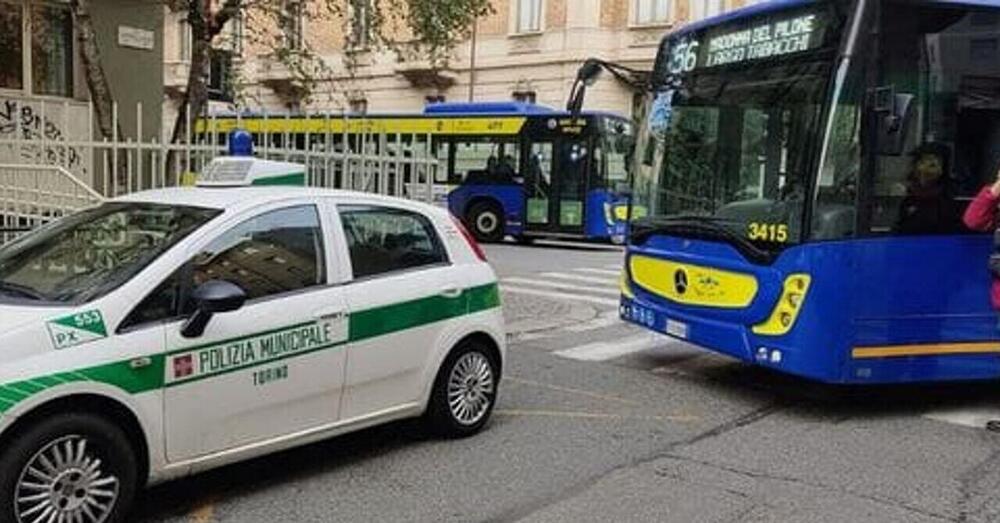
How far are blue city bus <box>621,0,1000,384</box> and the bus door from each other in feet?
46.1

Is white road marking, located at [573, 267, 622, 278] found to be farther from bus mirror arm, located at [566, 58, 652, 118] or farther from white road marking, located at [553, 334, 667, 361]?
bus mirror arm, located at [566, 58, 652, 118]

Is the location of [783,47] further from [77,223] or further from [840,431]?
[77,223]

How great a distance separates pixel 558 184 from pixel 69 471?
1841cm

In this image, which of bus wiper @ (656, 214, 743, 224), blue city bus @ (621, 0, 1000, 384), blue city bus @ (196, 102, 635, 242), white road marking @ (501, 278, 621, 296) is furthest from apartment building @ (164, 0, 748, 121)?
blue city bus @ (621, 0, 1000, 384)

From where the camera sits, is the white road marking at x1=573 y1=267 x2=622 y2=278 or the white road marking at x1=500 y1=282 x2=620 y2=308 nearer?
the white road marking at x1=500 y1=282 x2=620 y2=308

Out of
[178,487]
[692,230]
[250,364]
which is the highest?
[692,230]

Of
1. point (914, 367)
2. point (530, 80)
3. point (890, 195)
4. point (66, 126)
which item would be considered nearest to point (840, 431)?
point (914, 367)

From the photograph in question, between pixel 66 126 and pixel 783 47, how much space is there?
9.55 meters

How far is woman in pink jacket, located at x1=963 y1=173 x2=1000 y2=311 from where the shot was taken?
6805mm

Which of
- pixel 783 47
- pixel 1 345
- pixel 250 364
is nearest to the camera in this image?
pixel 1 345

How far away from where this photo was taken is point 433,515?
4945mm

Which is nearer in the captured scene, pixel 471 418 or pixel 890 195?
pixel 471 418

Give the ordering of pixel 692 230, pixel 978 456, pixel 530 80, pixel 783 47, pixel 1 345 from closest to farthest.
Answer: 1. pixel 1 345
2. pixel 978 456
3. pixel 783 47
4. pixel 692 230
5. pixel 530 80

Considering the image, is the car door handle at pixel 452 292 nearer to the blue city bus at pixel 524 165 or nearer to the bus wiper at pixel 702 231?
the bus wiper at pixel 702 231
